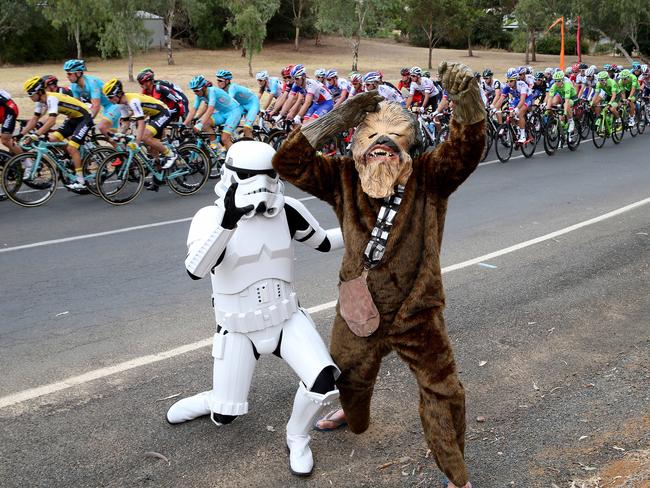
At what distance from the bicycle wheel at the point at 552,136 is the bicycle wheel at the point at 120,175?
9.44m

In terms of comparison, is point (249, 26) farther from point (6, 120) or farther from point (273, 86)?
point (6, 120)

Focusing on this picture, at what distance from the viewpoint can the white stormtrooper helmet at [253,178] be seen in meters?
3.88

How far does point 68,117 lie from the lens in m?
12.5

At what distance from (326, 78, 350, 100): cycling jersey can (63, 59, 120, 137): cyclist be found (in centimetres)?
663

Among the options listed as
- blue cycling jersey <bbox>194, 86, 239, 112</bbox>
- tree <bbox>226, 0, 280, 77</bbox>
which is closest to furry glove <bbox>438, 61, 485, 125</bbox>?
blue cycling jersey <bbox>194, 86, 239, 112</bbox>

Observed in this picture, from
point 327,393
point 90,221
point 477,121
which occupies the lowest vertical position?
point 90,221

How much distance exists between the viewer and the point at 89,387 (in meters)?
5.19

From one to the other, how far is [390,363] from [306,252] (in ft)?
11.2

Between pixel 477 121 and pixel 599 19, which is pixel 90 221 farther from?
pixel 599 19

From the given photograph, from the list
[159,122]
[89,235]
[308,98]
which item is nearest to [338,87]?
[308,98]

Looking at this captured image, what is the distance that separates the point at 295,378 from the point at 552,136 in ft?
45.3

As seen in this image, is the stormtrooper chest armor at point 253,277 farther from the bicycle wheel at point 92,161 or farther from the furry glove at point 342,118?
the bicycle wheel at point 92,161

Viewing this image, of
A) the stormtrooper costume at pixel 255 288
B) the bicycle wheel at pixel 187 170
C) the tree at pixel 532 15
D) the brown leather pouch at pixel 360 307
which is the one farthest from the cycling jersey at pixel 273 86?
the tree at pixel 532 15

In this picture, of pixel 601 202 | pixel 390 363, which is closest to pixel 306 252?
pixel 390 363
